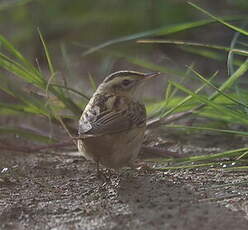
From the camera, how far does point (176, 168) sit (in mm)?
4047

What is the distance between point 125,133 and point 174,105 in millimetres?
847

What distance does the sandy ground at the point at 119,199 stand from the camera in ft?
10.9

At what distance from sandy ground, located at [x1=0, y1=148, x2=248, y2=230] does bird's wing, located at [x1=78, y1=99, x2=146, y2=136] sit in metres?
0.36

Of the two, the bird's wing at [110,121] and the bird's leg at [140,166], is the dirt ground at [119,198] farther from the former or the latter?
the bird's wing at [110,121]

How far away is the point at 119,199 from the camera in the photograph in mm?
3770

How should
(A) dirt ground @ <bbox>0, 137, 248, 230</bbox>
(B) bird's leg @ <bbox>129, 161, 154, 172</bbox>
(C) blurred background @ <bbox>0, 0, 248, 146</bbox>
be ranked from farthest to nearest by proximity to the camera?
(C) blurred background @ <bbox>0, 0, 248, 146</bbox>, (B) bird's leg @ <bbox>129, 161, 154, 172</bbox>, (A) dirt ground @ <bbox>0, 137, 248, 230</bbox>

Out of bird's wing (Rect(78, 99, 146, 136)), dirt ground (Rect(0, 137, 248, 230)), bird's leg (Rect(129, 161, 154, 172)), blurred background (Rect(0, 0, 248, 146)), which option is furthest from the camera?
blurred background (Rect(0, 0, 248, 146))

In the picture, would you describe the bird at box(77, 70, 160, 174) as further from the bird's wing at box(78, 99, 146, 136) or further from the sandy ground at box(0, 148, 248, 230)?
the sandy ground at box(0, 148, 248, 230)

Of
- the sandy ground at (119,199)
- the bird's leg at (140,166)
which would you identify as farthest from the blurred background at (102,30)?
the sandy ground at (119,199)

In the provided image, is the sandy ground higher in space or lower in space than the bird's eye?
lower

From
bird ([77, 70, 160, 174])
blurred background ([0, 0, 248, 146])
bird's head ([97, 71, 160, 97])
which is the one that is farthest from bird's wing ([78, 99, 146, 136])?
blurred background ([0, 0, 248, 146])

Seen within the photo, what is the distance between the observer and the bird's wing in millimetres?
3951

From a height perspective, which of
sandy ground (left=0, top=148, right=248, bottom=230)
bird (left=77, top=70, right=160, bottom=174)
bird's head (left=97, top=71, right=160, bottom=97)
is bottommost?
sandy ground (left=0, top=148, right=248, bottom=230)

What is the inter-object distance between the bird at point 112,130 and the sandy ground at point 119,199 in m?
0.18
